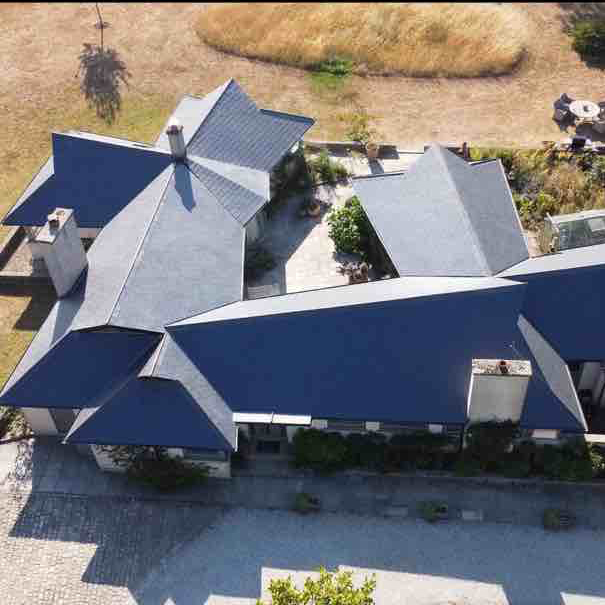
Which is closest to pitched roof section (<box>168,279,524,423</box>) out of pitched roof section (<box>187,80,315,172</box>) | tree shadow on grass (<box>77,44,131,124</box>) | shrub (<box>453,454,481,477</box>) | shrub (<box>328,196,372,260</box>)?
shrub (<box>453,454,481,477</box>)

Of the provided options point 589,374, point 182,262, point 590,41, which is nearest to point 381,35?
point 590,41

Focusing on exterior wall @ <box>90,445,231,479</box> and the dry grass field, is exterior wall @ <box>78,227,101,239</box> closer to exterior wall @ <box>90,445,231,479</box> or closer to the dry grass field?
the dry grass field

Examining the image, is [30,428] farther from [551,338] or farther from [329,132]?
[329,132]

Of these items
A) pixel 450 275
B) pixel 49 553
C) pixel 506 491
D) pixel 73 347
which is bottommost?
pixel 49 553

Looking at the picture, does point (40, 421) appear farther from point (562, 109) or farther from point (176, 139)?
point (562, 109)

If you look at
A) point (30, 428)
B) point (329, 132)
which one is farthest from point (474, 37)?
point (30, 428)
